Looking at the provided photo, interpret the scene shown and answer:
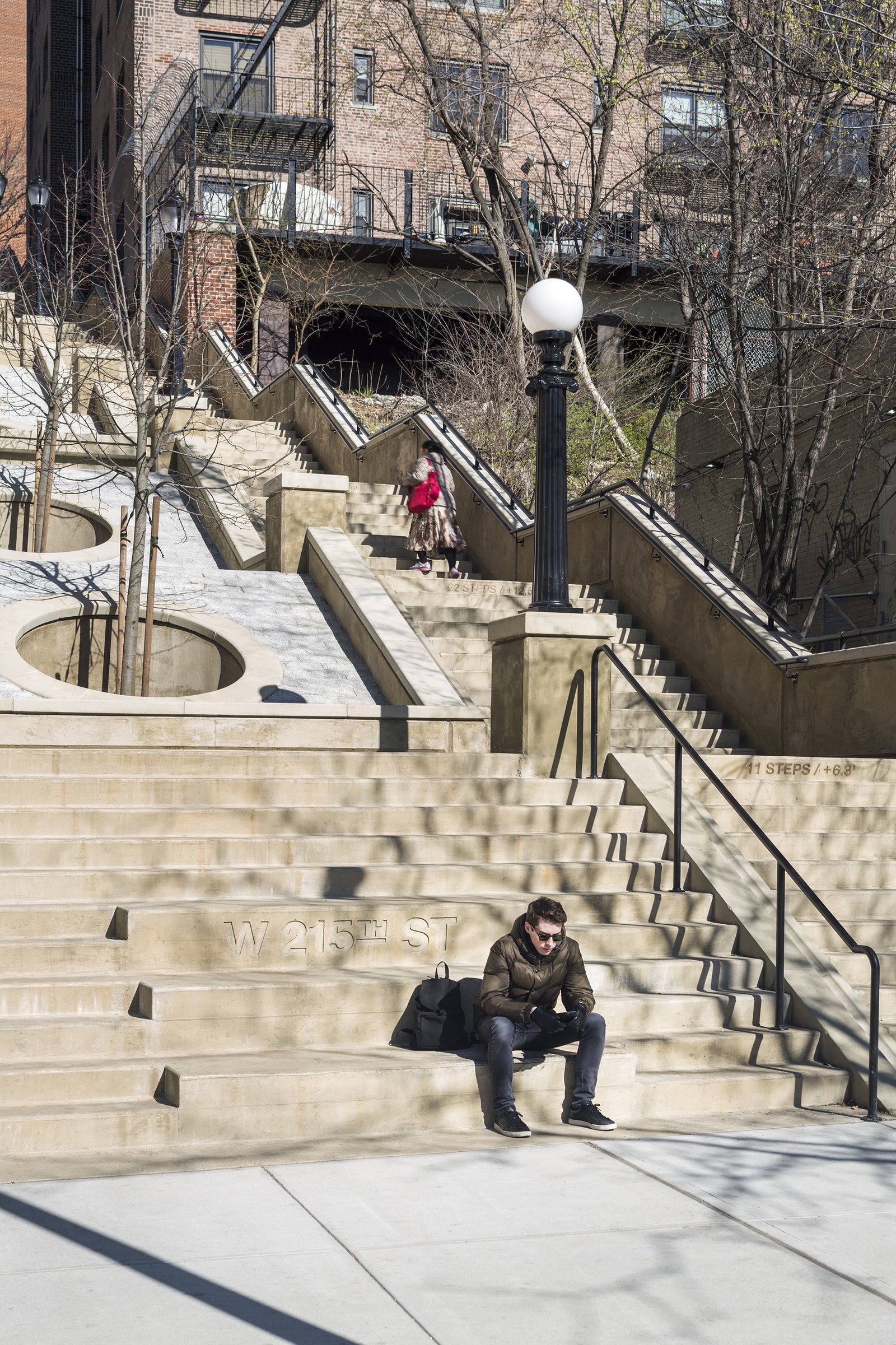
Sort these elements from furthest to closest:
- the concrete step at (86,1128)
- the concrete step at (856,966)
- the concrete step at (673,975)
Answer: the concrete step at (856,966) < the concrete step at (673,975) < the concrete step at (86,1128)

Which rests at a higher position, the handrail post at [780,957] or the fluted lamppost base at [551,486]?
the fluted lamppost base at [551,486]

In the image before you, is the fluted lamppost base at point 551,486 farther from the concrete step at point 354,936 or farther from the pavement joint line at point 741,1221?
the pavement joint line at point 741,1221

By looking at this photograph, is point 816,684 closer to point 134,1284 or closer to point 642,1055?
point 642,1055

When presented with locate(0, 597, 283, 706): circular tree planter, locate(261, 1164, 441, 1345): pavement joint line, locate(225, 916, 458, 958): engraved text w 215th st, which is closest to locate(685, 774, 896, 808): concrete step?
locate(225, 916, 458, 958): engraved text w 215th st

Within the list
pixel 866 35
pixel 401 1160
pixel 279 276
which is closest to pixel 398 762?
pixel 401 1160

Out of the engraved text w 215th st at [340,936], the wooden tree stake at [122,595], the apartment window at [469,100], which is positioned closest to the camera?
the engraved text w 215th st at [340,936]

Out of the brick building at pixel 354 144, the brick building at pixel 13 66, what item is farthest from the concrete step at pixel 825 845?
the brick building at pixel 13 66

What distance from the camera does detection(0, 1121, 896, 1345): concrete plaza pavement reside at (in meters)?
4.23

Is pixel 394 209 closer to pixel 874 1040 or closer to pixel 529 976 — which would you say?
pixel 529 976

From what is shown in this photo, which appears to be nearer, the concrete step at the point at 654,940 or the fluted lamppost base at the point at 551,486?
the concrete step at the point at 654,940

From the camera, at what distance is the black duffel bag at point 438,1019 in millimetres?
6766

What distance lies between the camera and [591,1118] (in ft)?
21.0

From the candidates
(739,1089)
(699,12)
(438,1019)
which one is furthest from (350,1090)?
(699,12)

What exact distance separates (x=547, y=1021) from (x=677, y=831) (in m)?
2.53
